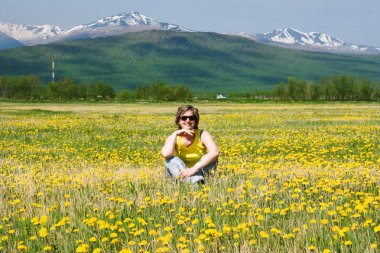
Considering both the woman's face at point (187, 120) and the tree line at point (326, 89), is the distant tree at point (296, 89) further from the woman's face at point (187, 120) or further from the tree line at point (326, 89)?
the woman's face at point (187, 120)

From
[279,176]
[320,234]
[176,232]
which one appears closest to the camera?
[320,234]

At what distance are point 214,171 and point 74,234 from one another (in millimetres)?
3707

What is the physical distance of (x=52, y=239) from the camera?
16.7 ft

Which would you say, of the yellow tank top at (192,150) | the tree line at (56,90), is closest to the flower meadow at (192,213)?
the yellow tank top at (192,150)

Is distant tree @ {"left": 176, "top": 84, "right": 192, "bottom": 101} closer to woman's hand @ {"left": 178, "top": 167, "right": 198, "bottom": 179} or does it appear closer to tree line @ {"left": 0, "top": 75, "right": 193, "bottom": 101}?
tree line @ {"left": 0, "top": 75, "right": 193, "bottom": 101}

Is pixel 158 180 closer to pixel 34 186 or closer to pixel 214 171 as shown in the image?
pixel 214 171

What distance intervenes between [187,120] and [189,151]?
681 millimetres

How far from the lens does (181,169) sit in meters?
8.02

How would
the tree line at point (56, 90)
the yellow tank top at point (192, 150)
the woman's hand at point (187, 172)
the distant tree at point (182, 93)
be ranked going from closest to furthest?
the woman's hand at point (187, 172) < the yellow tank top at point (192, 150) < the distant tree at point (182, 93) < the tree line at point (56, 90)

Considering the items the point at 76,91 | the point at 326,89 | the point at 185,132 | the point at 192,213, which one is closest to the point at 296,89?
the point at 326,89

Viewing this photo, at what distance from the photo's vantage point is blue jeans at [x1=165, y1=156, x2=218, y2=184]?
7857 millimetres

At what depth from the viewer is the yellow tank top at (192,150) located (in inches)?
339

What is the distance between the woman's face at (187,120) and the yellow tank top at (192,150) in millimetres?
298

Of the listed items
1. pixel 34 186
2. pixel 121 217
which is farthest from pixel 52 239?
pixel 34 186
